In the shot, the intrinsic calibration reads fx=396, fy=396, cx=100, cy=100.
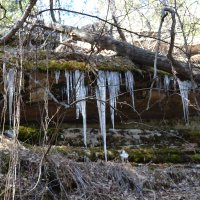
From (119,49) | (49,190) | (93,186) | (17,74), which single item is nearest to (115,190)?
(93,186)

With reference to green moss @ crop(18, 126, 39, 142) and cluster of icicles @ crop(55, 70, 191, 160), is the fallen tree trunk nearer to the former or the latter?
cluster of icicles @ crop(55, 70, 191, 160)

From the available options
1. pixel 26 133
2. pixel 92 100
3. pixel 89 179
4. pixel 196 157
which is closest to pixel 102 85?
pixel 92 100

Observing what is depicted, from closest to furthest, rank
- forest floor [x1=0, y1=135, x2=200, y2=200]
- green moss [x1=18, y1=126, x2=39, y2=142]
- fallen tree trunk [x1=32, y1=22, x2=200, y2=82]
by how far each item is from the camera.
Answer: forest floor [x1=0, y1=135, x2=200, y2=200] < fallen tree trunk [x1=32, y1=22, x2=200, y2=82] < green moss [x1=18, y1=126, x2=39, y2=142]

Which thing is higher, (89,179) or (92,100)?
(92,100)

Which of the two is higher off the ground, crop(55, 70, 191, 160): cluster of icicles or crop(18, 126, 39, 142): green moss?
crop(55, 70, 191, 160): cluster of icicles

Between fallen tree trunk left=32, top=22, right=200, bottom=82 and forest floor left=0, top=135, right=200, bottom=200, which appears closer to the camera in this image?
forest floor left=0, top=135, right=200, bottom=200

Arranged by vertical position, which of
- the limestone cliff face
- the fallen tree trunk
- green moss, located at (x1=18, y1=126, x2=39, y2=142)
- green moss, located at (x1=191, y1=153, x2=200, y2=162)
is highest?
the fallen tree trunk

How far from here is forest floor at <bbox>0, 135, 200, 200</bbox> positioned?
4988 millimetres

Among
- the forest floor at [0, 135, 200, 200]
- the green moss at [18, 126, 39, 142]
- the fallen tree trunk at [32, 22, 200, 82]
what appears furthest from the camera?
the green moss at [18, 126, 39, 142]

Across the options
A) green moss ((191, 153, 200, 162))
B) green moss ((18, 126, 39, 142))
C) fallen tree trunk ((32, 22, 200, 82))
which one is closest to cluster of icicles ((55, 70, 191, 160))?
fallen tree trunk ((32, 22, 200, 82))

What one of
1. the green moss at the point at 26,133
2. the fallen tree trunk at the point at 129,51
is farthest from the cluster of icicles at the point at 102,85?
the green moss at the point at 26,133

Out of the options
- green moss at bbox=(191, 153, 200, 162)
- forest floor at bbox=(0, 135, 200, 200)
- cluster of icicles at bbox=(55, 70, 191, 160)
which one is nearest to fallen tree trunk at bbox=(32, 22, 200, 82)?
cluster of icicles at bbox=(55, 70, 191, 160)

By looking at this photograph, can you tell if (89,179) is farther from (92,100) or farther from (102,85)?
(92,100)

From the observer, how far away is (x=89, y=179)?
544cm
